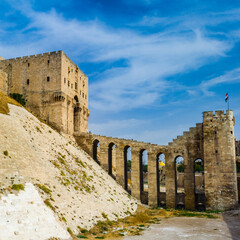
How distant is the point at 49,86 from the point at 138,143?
18081 millimetres

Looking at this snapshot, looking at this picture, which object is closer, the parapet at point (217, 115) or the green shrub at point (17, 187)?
the green shrub at point (17, 187)

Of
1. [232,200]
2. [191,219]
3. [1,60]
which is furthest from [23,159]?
[1,60]

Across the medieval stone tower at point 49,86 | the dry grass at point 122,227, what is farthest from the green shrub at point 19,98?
the dry grass at point 122,227

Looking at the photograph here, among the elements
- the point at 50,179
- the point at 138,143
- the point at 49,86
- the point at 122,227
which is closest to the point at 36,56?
the point at 49,86

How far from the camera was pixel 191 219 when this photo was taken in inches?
1151

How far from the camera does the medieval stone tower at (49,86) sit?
4359 cm

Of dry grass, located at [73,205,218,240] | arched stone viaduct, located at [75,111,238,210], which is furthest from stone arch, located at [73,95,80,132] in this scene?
dry grass, located at [73,205,218,240]

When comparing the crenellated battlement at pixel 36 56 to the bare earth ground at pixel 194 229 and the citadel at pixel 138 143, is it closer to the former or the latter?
the citadel at pixel 138 143

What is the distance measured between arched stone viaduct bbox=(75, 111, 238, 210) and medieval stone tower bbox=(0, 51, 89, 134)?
16.7ft

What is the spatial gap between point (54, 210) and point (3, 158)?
19.0 ft

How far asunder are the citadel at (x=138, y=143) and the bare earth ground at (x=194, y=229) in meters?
6.94

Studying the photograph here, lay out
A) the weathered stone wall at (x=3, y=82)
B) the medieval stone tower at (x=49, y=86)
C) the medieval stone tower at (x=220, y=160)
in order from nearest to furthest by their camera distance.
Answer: the medieval stone tower at (x=220, y=160) < the medieval stone tower at (x=49, y=86) < the weathered stone wall at (x=3, y=82)

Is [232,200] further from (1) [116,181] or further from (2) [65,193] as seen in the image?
(2) [65,193]

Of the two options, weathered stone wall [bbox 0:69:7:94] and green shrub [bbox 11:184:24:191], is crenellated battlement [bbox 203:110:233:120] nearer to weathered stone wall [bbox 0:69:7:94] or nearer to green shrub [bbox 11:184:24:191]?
green shrub [bbox 11:184:24:191]
